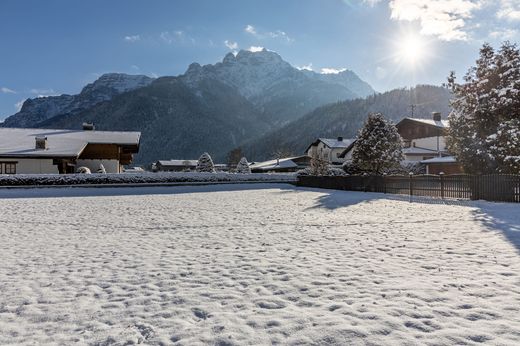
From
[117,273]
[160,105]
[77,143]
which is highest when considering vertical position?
[160,105]

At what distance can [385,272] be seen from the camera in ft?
19.1

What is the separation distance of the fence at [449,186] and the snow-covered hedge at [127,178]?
44.2 ft

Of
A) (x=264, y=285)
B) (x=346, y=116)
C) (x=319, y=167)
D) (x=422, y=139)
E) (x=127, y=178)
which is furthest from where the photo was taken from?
(x=346, y=116)

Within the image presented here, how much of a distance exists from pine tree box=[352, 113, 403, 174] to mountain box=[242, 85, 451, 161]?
97555 millimetres

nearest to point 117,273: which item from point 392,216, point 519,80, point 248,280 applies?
point 248,280

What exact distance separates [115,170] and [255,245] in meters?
34.5

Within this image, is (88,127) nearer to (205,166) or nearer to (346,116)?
(205,166)

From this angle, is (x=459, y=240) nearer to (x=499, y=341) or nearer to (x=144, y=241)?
(x=499, y=341)

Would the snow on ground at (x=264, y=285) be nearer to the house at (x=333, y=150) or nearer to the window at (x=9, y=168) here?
the window at (x=9, y=168)

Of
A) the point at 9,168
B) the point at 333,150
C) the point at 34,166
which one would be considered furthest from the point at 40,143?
the point at 333,150

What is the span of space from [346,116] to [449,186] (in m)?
126

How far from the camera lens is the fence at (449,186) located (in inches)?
658

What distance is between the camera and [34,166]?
105 ft

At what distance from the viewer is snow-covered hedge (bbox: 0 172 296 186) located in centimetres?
2831
